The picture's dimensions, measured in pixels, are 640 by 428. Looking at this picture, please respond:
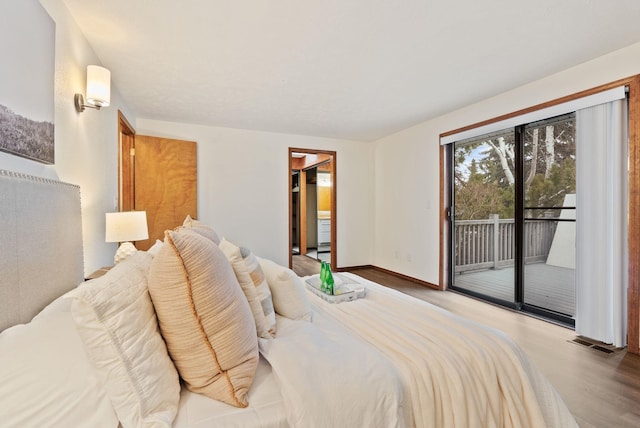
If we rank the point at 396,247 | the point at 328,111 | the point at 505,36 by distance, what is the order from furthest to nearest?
1. the point at 396,247
2. the point at 328,111
3. the point at 505,36

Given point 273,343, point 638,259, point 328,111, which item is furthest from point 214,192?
point 638,259

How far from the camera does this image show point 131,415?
0.77 metres

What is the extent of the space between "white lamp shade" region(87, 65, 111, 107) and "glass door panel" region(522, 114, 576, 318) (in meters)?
3.85

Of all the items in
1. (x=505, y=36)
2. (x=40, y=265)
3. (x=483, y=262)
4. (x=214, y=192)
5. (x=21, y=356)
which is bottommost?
(x=483, y=262)

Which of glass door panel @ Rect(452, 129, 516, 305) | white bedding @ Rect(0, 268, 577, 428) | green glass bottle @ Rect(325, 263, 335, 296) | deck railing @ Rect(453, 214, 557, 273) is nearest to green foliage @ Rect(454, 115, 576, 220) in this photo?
glass door panel @ Rect(452, 129, 516, 305)

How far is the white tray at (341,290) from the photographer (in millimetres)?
1756

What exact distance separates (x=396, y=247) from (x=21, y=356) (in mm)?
4554

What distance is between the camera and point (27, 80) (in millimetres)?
1259

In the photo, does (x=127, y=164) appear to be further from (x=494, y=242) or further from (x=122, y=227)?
(x=494, y=242)

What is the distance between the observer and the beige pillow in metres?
0.86

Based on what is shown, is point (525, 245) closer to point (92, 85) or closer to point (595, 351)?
point (595, 351)

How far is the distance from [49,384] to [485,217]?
13.0 ft

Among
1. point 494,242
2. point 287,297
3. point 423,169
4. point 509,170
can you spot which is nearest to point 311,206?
point 423,169

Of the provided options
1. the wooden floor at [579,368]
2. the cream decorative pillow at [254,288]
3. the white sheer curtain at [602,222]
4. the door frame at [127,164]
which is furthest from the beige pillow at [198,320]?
the door frame at [127,164]
